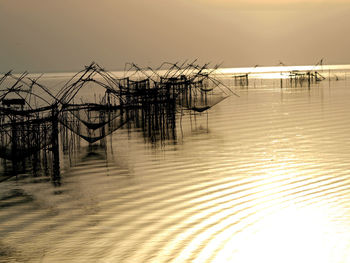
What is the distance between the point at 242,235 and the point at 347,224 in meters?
1.08

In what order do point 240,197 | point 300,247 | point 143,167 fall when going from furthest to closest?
point 143,167, point 240,197, point 300,247

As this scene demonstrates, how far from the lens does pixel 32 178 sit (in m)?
8.70

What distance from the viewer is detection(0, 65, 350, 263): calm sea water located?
510cm

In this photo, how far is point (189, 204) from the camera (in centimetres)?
662

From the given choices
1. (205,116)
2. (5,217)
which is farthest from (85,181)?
(205,116)

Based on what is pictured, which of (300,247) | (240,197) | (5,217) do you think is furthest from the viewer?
(240,197)

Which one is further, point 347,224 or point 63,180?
point 63,180

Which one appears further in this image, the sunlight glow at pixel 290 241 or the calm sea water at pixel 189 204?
the calm sea water at pixel 189 204

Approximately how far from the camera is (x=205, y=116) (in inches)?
721

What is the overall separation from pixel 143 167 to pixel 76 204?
2490mm

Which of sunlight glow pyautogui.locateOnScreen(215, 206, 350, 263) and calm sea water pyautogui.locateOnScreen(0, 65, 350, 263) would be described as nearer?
sunlight glow pyautogui.locateOnScreen(215, 206, 350, 263)

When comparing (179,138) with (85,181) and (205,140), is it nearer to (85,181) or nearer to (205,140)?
(205,140)

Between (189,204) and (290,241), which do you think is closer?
(290,241)

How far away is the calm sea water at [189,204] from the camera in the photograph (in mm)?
5098
